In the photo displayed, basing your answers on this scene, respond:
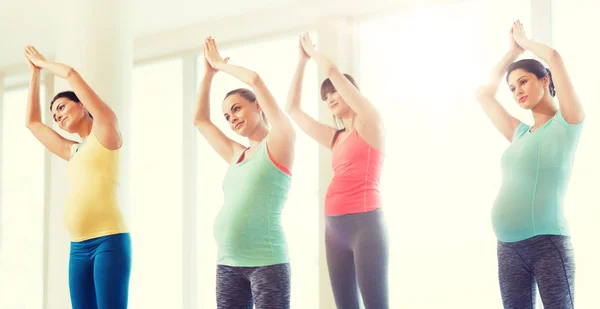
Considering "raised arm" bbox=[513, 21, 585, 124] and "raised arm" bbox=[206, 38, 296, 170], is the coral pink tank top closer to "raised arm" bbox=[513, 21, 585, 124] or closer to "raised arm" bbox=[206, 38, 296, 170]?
"raised arm" bbox=[206, 38, 296, 170]

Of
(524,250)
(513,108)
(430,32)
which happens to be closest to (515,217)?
(524,250)

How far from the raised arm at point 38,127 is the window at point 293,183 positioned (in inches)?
73.3

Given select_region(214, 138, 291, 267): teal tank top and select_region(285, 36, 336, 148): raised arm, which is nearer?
select_region(214, 138, 291, 267): teal tank top

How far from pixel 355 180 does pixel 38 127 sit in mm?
1445

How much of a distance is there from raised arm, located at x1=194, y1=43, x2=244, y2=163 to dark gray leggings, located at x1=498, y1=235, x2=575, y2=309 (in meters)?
1.16

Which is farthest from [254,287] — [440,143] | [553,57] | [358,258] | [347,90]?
[440,143]

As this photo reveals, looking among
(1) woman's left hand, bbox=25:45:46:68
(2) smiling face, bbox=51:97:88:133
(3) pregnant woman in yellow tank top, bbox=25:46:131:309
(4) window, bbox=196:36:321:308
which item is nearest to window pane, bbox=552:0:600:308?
(4) window, bbox=196:36:321:308

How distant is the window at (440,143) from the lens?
4.15 m

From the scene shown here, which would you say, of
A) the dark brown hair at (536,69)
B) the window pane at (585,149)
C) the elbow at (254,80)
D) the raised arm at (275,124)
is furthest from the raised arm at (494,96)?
the window pane at (585,149)

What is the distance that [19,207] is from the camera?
6766 millimetres

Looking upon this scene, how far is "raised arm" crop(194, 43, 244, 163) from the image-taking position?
3.00 metres

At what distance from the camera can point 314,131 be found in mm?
3238

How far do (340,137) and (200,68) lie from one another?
2584mm

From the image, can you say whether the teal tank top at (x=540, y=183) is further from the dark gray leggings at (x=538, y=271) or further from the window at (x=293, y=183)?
the window at (x=293, y=183)
